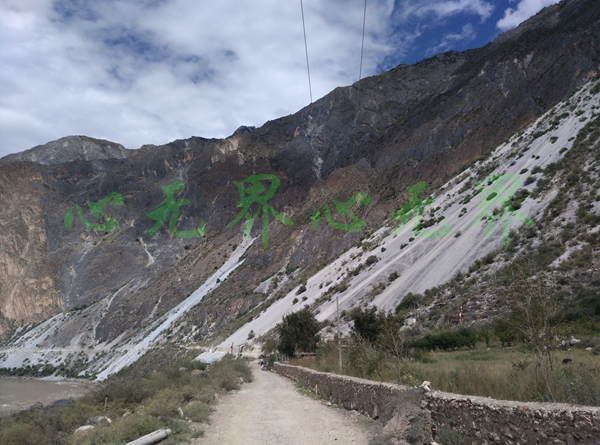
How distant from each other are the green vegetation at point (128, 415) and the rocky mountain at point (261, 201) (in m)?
15.4

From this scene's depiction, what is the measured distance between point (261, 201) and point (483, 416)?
79.7m

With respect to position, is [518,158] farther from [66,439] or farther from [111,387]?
[66,439]

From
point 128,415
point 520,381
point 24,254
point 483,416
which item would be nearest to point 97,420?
point 128,415

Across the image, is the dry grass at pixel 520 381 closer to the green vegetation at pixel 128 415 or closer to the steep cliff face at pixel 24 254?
the green vegetation at pixel 128 415

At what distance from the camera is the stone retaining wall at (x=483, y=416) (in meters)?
4.03

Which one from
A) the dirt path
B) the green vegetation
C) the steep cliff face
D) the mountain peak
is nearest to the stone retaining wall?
the dirt path

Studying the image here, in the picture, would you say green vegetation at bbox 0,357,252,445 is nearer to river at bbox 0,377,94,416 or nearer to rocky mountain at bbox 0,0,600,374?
river at bbox 0,377,94,416

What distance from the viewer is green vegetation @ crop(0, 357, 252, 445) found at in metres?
7.96

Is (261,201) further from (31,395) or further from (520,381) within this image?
(520,381)

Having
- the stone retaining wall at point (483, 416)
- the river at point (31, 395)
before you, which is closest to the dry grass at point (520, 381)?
the stone retaining wall at point (483, 416)

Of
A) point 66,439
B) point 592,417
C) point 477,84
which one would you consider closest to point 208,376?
point 66,439

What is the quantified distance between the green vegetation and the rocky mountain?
1539cm

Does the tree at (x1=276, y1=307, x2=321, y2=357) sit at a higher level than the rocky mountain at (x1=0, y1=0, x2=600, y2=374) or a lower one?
lower

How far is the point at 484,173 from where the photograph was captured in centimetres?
3781
